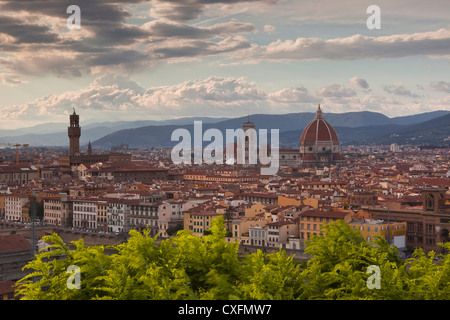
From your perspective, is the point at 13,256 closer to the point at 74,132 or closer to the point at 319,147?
the point at 74,132

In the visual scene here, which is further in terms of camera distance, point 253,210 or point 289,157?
point 289,157

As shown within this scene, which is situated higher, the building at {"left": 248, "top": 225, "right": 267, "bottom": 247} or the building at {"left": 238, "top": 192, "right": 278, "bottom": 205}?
the building at {"left": 238, "top": 192, "right": 278, "bottom": 205}

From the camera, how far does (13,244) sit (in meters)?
32.0

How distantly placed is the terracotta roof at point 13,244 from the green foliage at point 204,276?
67.9 ft

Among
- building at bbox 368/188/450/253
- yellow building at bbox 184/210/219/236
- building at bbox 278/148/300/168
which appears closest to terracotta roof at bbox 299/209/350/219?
building at bbox 368/188/450/253

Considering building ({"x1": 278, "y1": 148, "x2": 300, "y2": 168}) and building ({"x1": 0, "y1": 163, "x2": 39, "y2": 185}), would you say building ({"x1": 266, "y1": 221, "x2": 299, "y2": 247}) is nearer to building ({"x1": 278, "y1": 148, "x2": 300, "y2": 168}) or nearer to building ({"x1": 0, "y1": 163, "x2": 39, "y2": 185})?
building ({"x1": 0, "y1": 163, "x2": 39, "y2": 185})

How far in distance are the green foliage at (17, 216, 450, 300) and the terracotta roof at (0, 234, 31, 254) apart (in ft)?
67.9

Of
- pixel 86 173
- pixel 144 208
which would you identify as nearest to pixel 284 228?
pixel 144 208

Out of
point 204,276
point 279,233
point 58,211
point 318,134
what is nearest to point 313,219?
point 279,233

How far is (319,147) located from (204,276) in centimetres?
10355

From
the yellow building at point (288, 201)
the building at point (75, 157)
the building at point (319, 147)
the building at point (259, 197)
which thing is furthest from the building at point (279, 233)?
the building at point (319, 147)

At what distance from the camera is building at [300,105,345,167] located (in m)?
112
